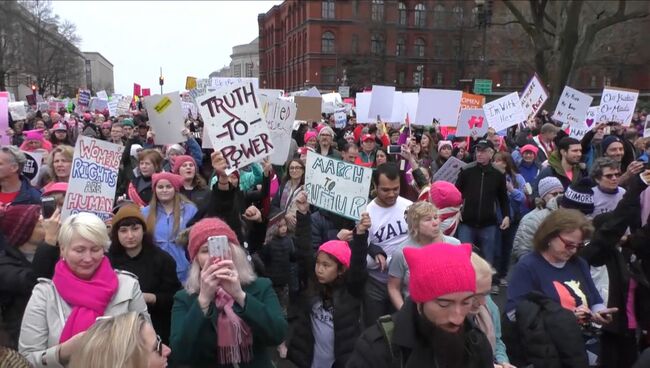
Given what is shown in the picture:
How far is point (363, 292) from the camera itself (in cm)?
392

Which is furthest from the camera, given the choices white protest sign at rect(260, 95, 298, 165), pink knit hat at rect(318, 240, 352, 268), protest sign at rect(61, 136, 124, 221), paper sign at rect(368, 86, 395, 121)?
paper sign at rect(368, 86, 395, 121)

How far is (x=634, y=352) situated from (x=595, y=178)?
1756 mm

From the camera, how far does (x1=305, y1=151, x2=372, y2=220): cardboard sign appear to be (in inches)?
182

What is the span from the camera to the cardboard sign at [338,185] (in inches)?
182

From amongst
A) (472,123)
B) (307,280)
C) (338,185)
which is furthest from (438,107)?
(307,280)

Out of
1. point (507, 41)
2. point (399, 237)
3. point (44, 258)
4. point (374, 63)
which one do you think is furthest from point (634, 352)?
point (374, 63)

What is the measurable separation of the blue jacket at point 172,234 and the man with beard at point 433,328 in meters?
2.34

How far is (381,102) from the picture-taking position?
13.6 meters

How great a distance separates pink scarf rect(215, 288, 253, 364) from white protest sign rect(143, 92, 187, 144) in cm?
525

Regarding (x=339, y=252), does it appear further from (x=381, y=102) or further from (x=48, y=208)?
(x=381, y=102)

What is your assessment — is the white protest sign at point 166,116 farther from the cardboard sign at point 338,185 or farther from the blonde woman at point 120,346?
the blonde woman at point 120,346

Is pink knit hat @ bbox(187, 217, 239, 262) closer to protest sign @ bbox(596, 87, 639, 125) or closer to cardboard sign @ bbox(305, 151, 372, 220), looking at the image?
cardboard sign @ bbox(305, 151, 372, 220)

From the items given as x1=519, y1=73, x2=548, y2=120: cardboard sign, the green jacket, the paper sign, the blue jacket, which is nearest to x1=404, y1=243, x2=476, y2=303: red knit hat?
the green jacket

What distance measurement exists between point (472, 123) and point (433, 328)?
29.8 feet
